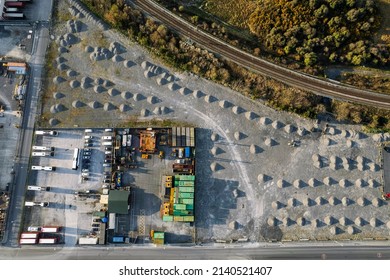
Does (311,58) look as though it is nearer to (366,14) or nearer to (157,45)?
(366,14)

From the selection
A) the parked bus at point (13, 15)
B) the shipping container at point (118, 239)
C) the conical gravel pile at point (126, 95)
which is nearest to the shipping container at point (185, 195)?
the shipping container at point (118, 239)

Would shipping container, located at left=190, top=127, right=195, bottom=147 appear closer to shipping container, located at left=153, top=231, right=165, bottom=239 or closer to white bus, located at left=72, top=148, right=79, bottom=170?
shipping container, located at left=153, top=231, right=165, bottom=239

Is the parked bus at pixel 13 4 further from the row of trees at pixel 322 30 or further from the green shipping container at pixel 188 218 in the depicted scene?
the green shipping container at pixel 188 218

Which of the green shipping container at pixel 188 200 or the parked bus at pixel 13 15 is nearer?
the green shipping container at pixel 188 200

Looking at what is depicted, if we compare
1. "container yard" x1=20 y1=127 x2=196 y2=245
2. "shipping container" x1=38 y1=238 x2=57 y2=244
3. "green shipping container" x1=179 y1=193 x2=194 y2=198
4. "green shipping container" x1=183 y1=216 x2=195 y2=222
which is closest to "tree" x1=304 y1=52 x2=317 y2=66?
"container yard" x1=20 y1=127 x2=196 y2=245

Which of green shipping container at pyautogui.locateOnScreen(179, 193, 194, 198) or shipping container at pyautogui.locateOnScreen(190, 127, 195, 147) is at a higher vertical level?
shipping container at pyautogui.locateOnScreen(190, 127, 195, 147)

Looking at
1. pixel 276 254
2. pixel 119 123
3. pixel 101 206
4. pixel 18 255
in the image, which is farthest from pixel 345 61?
pixel 18 255

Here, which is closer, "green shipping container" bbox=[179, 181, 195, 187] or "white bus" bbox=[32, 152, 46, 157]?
"green shipping container" bbox=[179, 181, 195, 187]
